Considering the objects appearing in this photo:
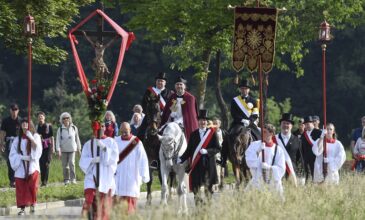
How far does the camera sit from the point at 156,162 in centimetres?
2470

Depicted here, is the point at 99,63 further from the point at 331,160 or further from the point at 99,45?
the point at 331,160

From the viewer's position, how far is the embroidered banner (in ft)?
→ 72.5

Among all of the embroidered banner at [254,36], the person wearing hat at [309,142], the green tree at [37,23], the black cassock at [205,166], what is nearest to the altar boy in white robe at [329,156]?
the person wearing hat at [309,142]

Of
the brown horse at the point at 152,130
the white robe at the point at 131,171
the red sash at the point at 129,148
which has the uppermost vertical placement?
the brown horse at the point at 152,130

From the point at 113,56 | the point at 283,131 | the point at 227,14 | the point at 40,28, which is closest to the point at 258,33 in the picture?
the point at 283,131

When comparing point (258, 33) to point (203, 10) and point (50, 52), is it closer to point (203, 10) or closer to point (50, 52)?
point (50, 52)

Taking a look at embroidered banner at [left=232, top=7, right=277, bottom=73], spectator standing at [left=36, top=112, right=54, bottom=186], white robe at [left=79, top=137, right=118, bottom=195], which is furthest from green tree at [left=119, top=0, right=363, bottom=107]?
white robe at [left=79, top=137, right=118, bottom=195]

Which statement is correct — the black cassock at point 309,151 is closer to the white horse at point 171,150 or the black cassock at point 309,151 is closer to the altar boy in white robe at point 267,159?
the white horse at point 171,150

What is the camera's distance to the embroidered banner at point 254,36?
72.5ft

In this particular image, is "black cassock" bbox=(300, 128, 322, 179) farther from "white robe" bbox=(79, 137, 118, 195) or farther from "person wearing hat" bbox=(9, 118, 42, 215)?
"white robe" bbox=(79, 137, 118, 195)

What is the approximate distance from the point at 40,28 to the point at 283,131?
30.8ft

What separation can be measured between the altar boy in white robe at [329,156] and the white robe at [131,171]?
5.41 m

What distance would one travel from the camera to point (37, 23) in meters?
30.6

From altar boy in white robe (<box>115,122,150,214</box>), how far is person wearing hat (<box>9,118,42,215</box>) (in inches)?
147
